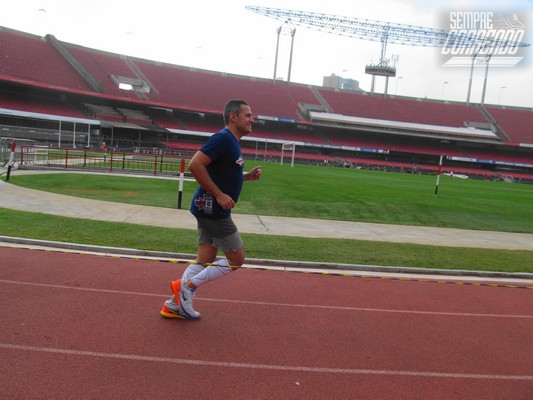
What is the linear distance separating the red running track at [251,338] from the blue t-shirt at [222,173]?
1263 mm

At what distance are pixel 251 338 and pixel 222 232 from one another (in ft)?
3.64

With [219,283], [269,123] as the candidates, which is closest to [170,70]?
[269,123]

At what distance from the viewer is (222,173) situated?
4.07 metres

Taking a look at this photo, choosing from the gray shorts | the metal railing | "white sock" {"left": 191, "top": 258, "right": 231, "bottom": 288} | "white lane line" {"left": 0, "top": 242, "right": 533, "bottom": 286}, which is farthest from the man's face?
the metal railing

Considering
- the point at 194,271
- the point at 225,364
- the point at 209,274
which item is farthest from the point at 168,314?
the point at 225,364

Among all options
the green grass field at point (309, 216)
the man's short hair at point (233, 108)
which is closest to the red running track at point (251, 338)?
the green grass field at point (309, 216)

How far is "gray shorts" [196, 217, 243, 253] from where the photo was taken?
4.16 meters

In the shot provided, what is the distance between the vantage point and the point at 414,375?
3.74 m

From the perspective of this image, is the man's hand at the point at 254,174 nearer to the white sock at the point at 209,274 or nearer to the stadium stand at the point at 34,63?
the white sock at the point at 209,274

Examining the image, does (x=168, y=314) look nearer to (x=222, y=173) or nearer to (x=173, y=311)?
(x=173, y=311)

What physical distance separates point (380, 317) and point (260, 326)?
5.08 ft

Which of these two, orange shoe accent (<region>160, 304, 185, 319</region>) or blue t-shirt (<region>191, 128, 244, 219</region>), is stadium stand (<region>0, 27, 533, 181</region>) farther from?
blue t-shirt (<region>191, 128, 244, 219</region>)

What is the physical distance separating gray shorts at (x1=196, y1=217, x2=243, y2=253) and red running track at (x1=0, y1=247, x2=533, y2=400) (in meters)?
0.90

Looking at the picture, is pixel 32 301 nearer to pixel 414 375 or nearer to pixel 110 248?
pixel 110 248
